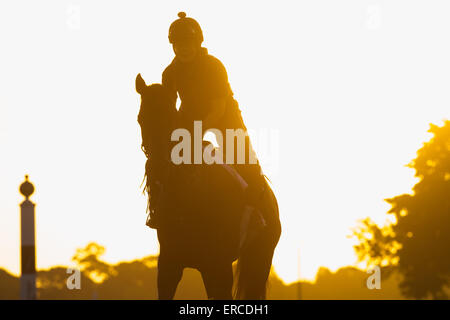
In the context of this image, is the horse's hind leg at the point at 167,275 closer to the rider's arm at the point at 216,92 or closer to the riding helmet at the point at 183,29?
the rider's arm at the point at 216,92

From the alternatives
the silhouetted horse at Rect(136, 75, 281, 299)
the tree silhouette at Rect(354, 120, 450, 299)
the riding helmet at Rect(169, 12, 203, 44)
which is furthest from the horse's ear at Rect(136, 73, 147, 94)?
the tree silhouette at Rect(354, 120, 450, 299)

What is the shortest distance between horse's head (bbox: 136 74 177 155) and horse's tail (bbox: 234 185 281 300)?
227cm

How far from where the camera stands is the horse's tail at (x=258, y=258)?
38.9 feet

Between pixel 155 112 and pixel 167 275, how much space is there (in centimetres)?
154

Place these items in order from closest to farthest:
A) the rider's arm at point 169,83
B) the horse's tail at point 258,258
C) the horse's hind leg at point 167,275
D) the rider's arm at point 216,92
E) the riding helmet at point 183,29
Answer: the rider's arm at point 169,83
the horse's hind leg at point 167,275
the riding helmet at point 183,29
the rider's arm at point 216,92
the horse's tail at point 258,258

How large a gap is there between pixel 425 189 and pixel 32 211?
40.1m

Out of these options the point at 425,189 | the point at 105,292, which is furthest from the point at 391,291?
the point at 425,189

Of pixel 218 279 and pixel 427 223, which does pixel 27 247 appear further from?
pixel 427 223

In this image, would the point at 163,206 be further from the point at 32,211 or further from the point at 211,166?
the point at 32,211

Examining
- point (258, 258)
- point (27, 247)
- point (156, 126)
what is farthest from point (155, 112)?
point (27, 247)

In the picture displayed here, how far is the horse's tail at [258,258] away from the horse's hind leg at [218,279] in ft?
4.75

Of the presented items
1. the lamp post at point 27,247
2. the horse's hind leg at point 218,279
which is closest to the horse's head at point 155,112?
the horse's hind leg at point 218,279

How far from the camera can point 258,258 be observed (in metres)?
12.0

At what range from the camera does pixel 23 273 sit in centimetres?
1296
